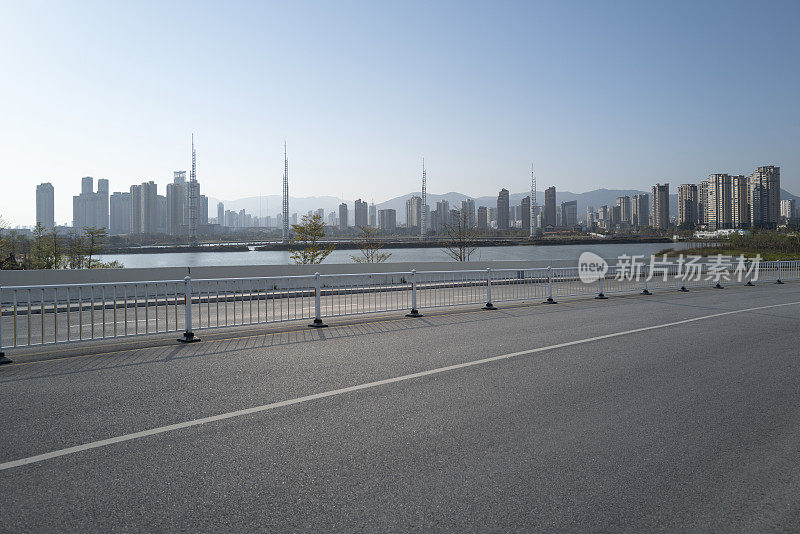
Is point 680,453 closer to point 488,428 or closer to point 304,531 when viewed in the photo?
point 488,428

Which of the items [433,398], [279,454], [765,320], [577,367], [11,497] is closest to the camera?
[11,497]

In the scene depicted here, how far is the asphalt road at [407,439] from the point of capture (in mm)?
3393

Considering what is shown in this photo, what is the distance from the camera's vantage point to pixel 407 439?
183 inches

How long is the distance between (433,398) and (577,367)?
9.12 ft

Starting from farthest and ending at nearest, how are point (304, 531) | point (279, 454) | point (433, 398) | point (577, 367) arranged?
point (577, 367) → point (433, 398) → point (279, 454) → point (304, 531)

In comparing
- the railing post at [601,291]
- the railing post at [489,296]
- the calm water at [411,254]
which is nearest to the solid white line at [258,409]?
the railing post at [489,296]

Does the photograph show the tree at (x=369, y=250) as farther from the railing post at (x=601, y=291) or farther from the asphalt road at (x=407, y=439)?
the asphalt road at (x=407, y=439)

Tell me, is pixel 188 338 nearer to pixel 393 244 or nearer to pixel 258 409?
pixel 258 409

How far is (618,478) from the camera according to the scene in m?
3.89

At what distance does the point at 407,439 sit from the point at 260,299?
14617mm

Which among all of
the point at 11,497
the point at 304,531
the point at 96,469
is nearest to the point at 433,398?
the point at 304,531

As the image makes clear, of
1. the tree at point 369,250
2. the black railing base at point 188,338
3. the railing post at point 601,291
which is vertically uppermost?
the tree at point 369,250

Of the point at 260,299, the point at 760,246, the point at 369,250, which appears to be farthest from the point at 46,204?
the point at 760,246

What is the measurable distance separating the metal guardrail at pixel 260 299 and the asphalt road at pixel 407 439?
2265 mm
